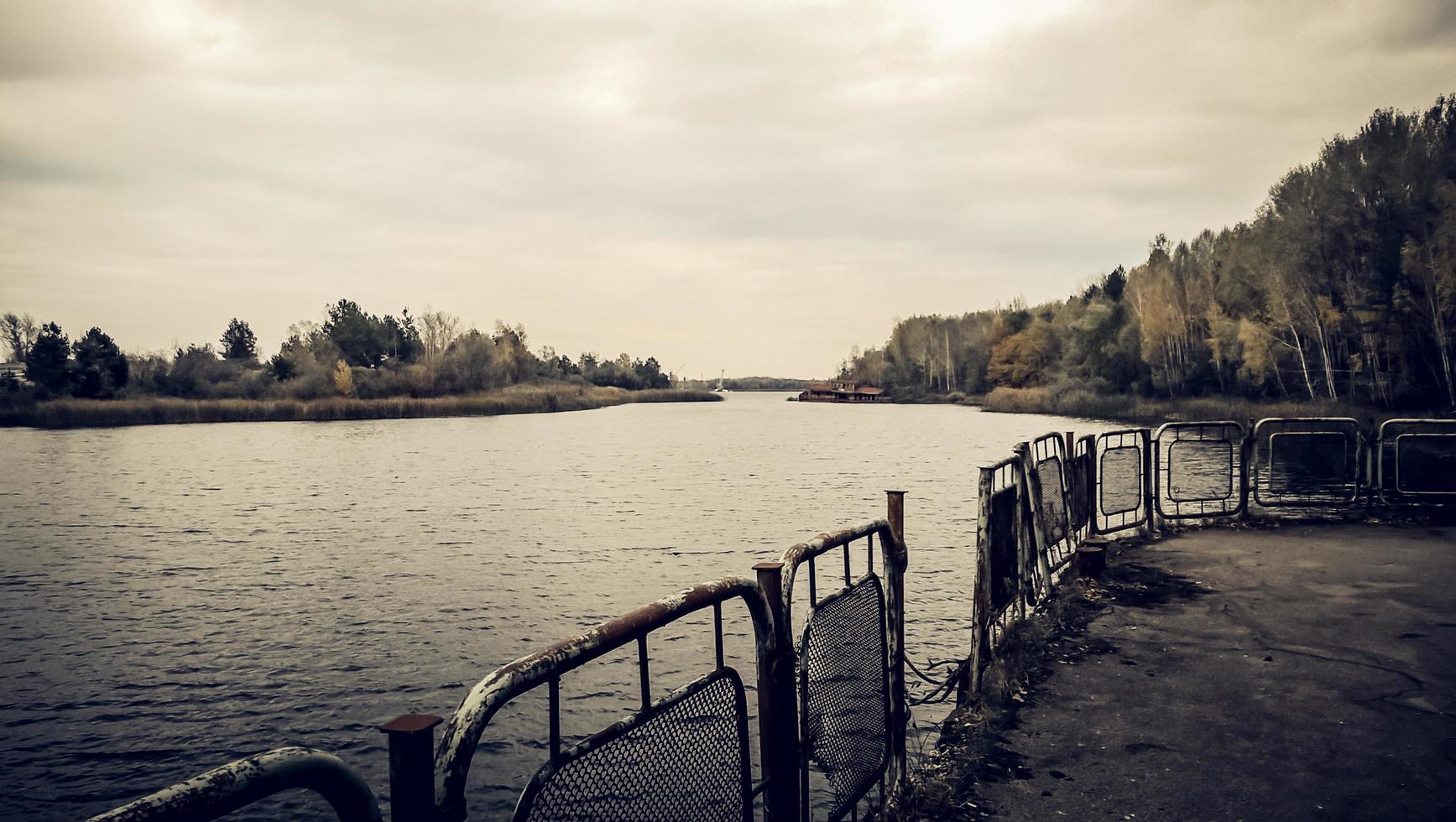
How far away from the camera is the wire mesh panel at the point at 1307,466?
12102mm

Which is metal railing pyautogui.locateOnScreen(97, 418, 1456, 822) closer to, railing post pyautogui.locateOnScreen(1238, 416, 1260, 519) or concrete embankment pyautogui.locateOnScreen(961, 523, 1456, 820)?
concrete embankment pyautogui.locateOnScreen(961, 523, 1456, 820)

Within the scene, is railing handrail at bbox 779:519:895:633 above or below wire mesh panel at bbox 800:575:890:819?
above

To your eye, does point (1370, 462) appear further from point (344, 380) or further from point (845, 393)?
point (845, 393)

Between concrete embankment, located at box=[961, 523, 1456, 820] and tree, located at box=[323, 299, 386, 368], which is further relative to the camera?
tree, located at box=[323, 299, 386, 368]

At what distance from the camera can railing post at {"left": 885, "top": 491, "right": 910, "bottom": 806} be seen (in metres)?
4.54

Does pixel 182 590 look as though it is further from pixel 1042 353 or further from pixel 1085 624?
pixel 1042 353

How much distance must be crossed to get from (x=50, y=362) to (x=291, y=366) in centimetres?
2580

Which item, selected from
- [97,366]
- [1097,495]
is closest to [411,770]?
[1097,495]

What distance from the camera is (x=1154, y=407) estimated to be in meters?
60.4

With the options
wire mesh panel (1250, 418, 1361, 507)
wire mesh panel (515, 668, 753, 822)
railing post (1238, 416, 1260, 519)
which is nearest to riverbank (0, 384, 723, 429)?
wire mesh panel (1250, 418, 1361, 507)

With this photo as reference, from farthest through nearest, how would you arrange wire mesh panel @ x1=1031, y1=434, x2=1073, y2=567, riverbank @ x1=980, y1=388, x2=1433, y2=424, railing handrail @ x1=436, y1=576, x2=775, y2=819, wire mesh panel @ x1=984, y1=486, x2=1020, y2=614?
riverbank @ x1=980, y1=388, x2=1433, y2=424, wire mesh panel @ x1=1031, y1=434, x2=1073, y2=567, wire mesh panel @ x1=984, y1=486, x2=1020, y2=614, railing handrail @ x1=436, y1=576, x2=775, y2=819

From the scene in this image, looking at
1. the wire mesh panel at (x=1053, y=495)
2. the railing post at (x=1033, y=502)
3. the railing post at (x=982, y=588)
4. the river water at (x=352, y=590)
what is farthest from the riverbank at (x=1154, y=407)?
the railing post at (x=982, y=588)

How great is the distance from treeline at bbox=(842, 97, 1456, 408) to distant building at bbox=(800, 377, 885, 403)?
81741 millimetres

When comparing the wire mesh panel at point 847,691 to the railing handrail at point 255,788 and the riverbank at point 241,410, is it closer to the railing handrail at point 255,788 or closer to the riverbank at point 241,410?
the railing handrail at point 255,788
